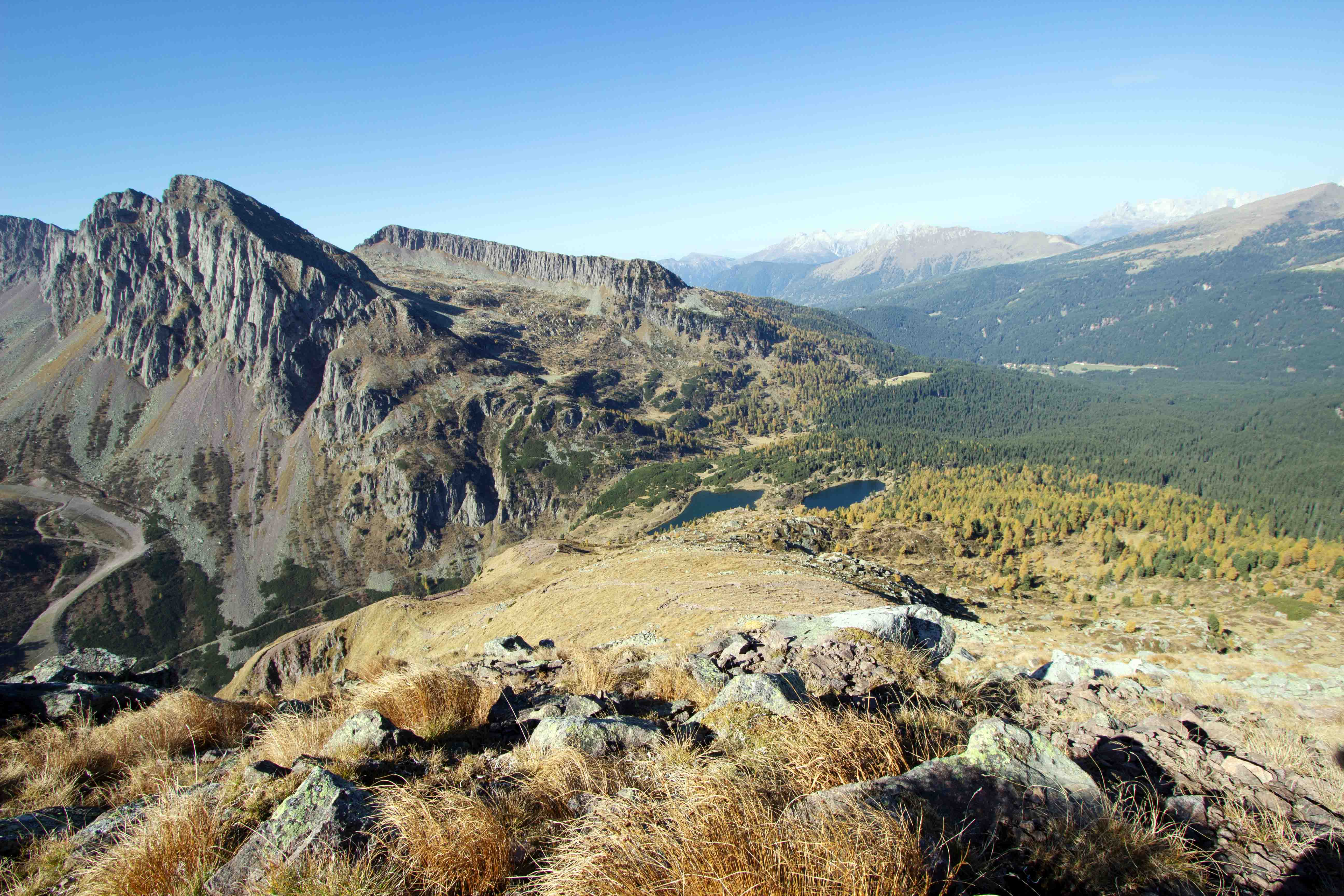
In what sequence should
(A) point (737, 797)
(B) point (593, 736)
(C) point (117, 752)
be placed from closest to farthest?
(A) point (737, 797) < (B) point (593, 736) < (C) point (117, 752)

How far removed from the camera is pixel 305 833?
359cm

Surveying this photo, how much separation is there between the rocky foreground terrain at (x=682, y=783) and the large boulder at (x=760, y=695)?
0.13 feet

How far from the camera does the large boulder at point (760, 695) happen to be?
5.77m

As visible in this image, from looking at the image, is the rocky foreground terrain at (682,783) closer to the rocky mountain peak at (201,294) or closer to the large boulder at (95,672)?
the large boulder at (95,672)

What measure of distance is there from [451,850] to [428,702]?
159 inches

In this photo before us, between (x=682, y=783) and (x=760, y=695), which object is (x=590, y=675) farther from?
(x=682, y=783)

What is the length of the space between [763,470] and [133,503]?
578ft

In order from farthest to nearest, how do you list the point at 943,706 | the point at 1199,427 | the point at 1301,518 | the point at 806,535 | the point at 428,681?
the point at 1199,427, the point at 1301,518, the point at 806,535, the point at 428,681, the point at 943,706

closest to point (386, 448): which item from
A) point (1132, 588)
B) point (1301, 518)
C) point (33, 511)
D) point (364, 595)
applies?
point (364, 595)

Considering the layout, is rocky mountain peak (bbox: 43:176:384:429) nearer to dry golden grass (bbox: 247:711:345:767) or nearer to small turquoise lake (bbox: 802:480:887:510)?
small turquoise lake (bbox: 802:480:887:510)

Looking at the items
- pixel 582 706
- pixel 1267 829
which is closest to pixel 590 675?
pixel 582 706

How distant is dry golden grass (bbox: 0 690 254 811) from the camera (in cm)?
555

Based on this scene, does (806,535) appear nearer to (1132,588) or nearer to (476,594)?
(476,594)

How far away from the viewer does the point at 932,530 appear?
70.4 meters
